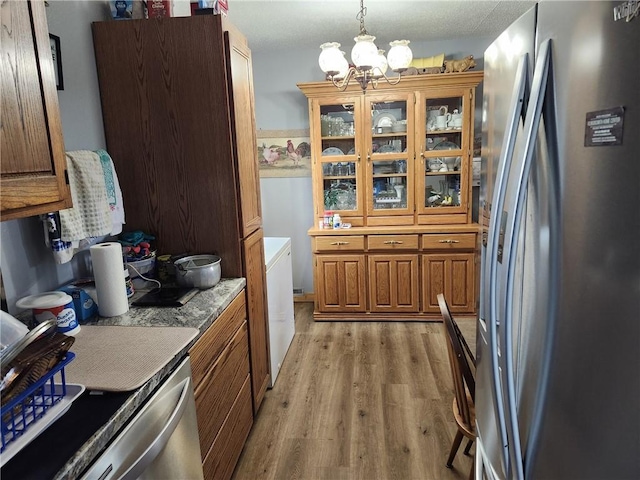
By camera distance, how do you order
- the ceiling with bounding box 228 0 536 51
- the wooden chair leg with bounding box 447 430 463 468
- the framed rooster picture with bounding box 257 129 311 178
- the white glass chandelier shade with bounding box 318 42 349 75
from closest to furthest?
the wooden chair leg with bounding box 447 430 463 468 < the white glass chandelier shade with bounding box 318 42 349 75 < the ceiling with bounding box 228 0 536 51 < the framed rooster picture with bounding box 257 129 311 178

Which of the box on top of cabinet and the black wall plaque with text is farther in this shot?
the box on top of cabinet

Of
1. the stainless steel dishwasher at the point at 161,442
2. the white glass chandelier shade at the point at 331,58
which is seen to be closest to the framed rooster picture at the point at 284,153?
the white glass chandelier shade at the point at 331,58

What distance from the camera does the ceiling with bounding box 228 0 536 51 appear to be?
2725 millimetres

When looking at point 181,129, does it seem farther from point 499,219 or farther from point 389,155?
point 389,155

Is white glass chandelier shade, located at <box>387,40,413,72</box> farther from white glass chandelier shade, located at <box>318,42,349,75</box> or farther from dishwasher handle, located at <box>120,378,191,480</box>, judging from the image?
dishwasher handle, located at <box>120,378,191,480</box>

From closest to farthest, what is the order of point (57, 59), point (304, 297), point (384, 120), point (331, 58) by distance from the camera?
point (57, 59), point (331, 58), point (384, 120), point (304, 297)

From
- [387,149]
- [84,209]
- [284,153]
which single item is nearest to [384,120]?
[387,149]

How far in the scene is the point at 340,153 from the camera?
12.0 feet

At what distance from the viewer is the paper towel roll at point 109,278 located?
59.1 inches

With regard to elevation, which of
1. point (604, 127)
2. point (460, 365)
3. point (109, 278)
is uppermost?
point (604, 127)

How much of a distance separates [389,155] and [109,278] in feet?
8.60

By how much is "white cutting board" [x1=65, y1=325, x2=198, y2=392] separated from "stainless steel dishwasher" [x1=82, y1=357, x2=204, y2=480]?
0.07 meters

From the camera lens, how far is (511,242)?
0.84 m

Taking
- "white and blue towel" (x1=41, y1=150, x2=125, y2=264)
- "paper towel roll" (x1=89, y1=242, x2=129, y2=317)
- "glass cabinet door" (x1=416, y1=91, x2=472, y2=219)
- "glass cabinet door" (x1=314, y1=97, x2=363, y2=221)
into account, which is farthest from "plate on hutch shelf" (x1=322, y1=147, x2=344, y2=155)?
"paper towel roll" (x1=89, y1=242, x2=129, y2=317)
